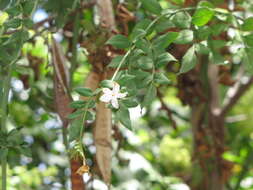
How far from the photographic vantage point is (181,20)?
2.76ft

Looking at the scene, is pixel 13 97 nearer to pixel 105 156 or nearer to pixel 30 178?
pixel 30 178

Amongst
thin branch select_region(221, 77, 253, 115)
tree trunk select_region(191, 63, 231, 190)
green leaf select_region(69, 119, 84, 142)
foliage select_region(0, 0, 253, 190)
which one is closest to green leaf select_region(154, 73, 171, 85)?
foliage select_region(0, 0, 253, 190)

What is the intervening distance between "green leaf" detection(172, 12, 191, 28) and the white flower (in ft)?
0.59

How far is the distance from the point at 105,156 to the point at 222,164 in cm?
53

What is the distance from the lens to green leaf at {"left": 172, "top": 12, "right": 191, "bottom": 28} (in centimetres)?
84

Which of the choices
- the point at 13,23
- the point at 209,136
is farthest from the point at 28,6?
the point at 209,136

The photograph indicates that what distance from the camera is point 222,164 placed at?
1.37 metres

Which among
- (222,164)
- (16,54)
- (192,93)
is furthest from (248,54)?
(222,164)

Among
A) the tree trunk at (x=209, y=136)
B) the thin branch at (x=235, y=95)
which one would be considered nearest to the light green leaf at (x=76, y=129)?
the tree trunk at (x=209, y=136)

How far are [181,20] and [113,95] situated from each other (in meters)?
0.19

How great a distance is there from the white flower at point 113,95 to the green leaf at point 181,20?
A: 0.18 metres

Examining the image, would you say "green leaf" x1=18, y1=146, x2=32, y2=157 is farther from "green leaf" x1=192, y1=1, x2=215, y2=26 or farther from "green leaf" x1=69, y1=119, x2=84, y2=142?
"green leaf" x1=192, y1=1, x2=215, y2=26

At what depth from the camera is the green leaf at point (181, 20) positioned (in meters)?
0.84

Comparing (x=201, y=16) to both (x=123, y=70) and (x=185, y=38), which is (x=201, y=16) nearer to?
(x=185, y=38)
